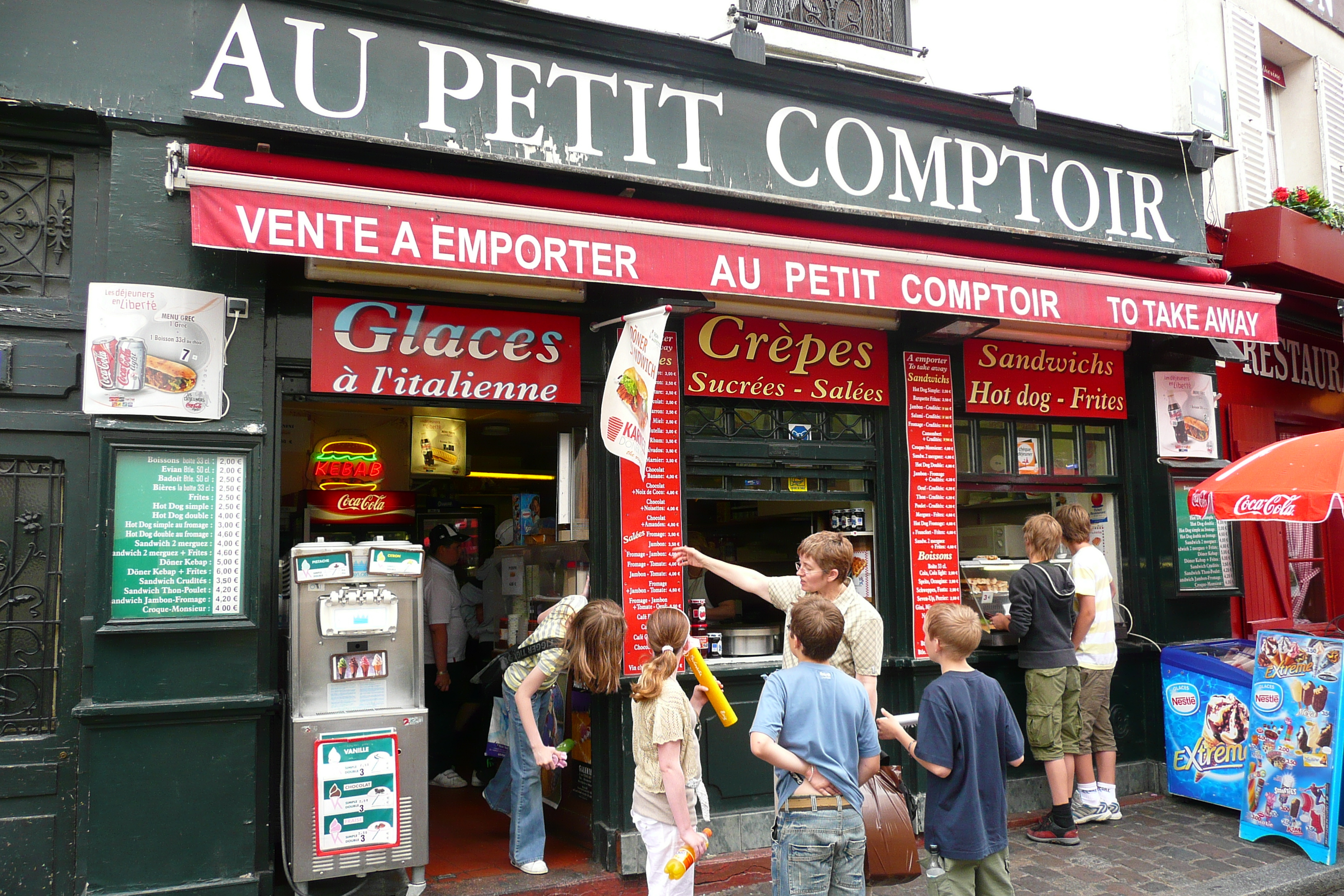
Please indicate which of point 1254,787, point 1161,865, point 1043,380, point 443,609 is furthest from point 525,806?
point 1043,380

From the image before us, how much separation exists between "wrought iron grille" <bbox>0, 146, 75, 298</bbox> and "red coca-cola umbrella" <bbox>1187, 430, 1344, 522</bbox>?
6640 mm

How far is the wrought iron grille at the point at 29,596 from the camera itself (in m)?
4.46

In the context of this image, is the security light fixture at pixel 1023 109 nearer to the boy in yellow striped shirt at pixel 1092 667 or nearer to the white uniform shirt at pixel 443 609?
the boy in yellow striped shirt at pixel 1092 667

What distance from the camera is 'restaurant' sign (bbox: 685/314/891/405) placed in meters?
6.06

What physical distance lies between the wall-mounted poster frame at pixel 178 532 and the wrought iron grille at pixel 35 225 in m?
0.85

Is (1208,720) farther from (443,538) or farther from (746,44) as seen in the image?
(443,538)

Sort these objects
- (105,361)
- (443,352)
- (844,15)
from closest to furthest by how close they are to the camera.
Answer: (105,361) < (443,352) < (844,15)

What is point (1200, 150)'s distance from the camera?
24.8 feet

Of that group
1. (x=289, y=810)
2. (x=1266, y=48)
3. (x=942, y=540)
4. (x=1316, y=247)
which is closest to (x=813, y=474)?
(x=942, y=540)

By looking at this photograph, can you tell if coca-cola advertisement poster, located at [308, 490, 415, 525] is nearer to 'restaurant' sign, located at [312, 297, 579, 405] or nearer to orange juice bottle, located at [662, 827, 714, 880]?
'restaurant' sign, located at [312, 297, 579, 405]

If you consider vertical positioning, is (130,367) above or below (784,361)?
below

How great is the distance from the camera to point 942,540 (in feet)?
21.9

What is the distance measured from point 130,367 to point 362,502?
15.1 ft

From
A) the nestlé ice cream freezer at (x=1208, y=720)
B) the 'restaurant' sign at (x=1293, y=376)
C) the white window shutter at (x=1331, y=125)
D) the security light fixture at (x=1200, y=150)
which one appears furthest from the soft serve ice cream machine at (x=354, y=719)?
the white window shutter at (x=1331, y=125)
